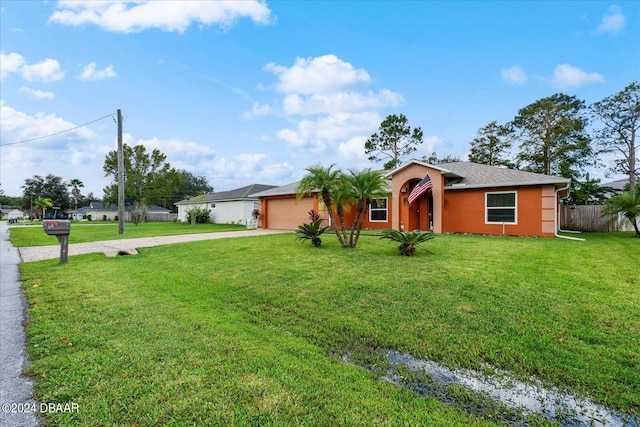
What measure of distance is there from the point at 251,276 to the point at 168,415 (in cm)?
472

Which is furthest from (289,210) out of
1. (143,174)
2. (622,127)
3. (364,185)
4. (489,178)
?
(143,174)

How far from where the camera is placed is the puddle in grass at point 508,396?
249cm

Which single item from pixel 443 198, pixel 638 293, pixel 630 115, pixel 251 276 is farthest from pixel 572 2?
pixel 630 115

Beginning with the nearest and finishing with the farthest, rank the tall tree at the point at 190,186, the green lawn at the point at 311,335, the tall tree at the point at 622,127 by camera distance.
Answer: the green lawn at the point at 311,335, the tall tree at the point at 622,127, the tall tree at the point at 190,186

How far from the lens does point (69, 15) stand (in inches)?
474

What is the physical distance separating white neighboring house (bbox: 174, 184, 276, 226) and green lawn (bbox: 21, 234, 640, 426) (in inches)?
802

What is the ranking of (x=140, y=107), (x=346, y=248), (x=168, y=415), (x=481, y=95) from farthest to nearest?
(x=140, y=107) → (x=481, y=95) → (x=346, y=248) → (x=168, y=415)

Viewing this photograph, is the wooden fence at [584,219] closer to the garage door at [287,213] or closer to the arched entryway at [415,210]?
the arched entryway at [415,210]

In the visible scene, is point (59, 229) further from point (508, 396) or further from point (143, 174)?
point (143, 174)

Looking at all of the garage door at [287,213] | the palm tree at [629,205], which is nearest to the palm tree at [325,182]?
the garage door at [287,213]

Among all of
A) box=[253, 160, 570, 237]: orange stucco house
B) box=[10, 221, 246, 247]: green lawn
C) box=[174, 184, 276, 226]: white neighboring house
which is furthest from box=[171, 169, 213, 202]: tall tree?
box=[253, 160, 570, 237]: orange stucco house

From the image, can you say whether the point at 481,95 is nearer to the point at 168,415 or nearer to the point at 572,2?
the point at 572,2

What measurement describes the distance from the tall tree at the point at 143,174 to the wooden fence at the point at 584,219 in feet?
149

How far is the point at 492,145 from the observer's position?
28812 millimetres
